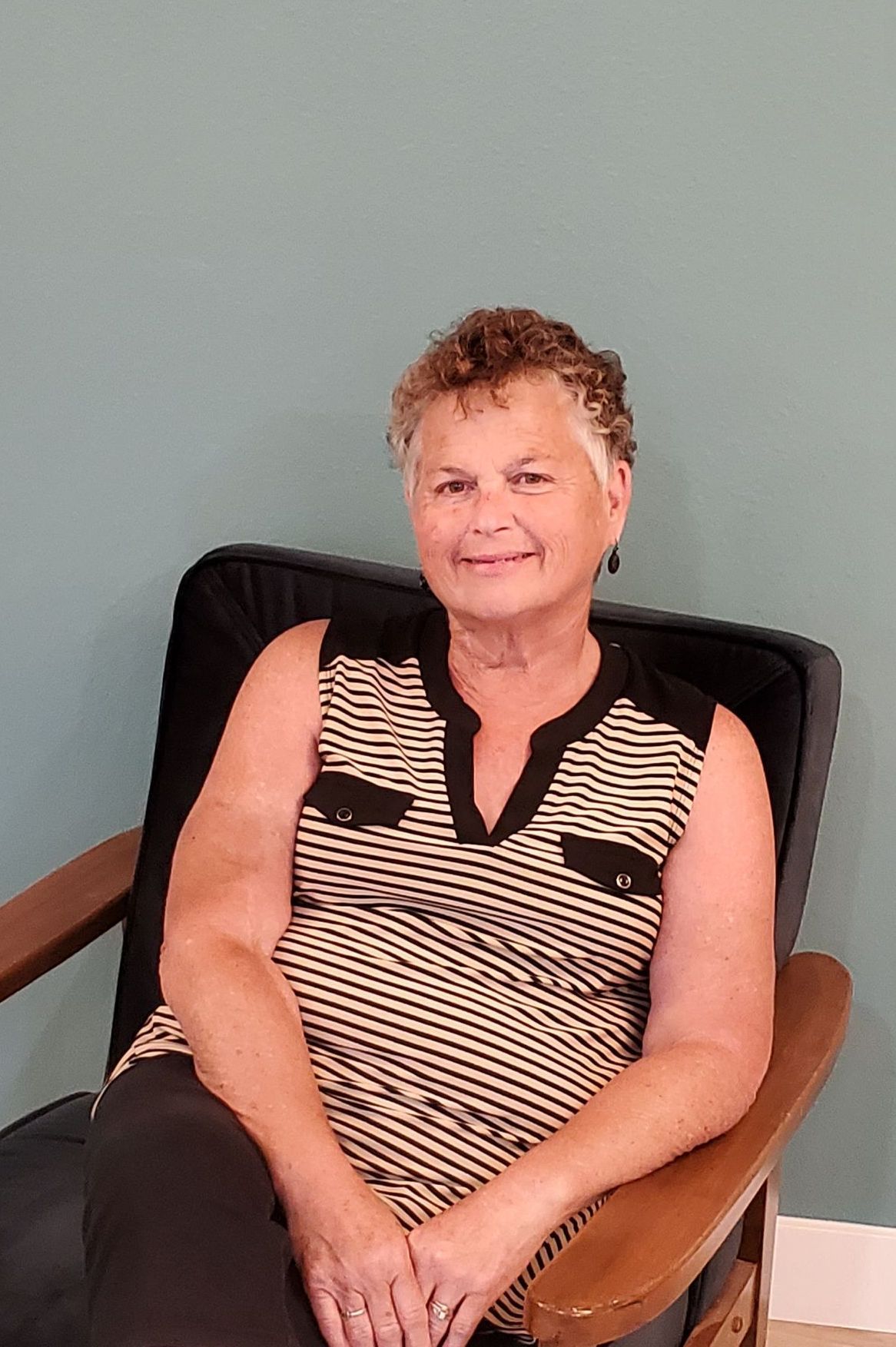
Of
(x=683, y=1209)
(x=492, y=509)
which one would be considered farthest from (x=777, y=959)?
(x=492, y=509)

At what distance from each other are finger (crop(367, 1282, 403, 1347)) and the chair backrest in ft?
1.81

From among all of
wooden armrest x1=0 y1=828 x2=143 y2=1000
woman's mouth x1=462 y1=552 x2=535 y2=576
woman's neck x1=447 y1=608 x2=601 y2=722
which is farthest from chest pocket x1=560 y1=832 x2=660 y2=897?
wooden armrest x1=0 y1=828 x2=143 y2=1000

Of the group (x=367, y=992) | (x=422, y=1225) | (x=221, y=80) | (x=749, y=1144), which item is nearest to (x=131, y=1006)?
(x=367, y=992)

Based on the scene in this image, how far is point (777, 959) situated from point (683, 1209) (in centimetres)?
46

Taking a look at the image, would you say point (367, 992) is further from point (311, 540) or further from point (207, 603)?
point (311, 540)

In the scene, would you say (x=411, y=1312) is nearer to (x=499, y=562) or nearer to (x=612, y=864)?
A: (x=612, y=864)

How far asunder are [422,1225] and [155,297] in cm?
110

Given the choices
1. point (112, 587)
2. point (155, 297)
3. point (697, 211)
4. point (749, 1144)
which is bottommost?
point (749, 1144)

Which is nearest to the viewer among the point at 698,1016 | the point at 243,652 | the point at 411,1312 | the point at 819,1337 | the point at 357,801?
the point at 411,1312

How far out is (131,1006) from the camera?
184cm

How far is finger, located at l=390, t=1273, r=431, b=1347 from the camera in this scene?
134 centimetres

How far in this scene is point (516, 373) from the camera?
5.16 ft

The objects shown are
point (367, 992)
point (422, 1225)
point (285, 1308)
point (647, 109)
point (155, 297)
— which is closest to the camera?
point (285, 1308)

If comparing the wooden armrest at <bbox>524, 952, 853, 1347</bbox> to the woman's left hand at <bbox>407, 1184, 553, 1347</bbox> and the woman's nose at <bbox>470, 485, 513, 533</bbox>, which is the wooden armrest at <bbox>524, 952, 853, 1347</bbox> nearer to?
the woman's left hand at <bbox>407, 1184, 553, 1347</bbox>
